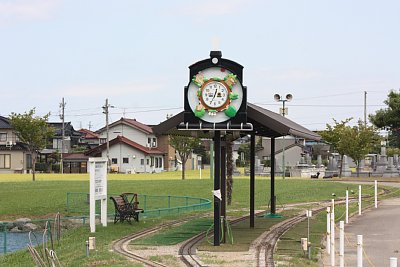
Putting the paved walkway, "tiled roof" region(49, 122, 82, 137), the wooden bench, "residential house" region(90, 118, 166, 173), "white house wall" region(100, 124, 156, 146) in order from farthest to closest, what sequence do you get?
"tiled roof" region(49, 122, 82, 137), "white house wall" region(100, 124, 156, 146), "residential house" region(90, 118, 166, 173), the wooden bench, the paved walkway

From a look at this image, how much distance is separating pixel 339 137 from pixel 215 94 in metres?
41.0

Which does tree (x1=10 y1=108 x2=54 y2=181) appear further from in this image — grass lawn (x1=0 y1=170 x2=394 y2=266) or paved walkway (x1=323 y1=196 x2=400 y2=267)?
paved walkway (x1=323 y1=196 x2=400 y2=267)

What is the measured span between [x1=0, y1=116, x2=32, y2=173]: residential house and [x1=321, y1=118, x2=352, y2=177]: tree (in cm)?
3372

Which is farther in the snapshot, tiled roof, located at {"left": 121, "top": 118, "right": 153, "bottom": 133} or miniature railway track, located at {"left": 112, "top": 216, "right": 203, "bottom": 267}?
tiled roof, located at {"left": 121, "top": 118, "right": 153, "bottom": 133}

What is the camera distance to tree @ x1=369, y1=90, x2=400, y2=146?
49.0 metres

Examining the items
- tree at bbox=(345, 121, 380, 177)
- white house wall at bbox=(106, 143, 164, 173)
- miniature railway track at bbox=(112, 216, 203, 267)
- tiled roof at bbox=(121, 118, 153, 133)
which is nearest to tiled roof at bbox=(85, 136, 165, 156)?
white house wall at bbox=(106, 143, 164, 173)

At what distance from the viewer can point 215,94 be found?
14.3m

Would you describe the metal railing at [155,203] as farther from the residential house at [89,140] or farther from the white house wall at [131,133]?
the residential house at [89,140]

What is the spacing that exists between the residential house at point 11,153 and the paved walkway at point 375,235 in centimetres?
5348

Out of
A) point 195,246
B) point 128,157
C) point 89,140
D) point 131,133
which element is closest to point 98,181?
point 195,246

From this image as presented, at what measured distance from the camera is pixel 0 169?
238ft

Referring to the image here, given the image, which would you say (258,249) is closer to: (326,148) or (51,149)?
(51,149)

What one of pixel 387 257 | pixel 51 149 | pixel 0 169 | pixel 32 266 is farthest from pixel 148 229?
pixel 51 149

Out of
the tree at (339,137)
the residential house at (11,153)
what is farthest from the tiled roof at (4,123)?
the tree at (339,137)
